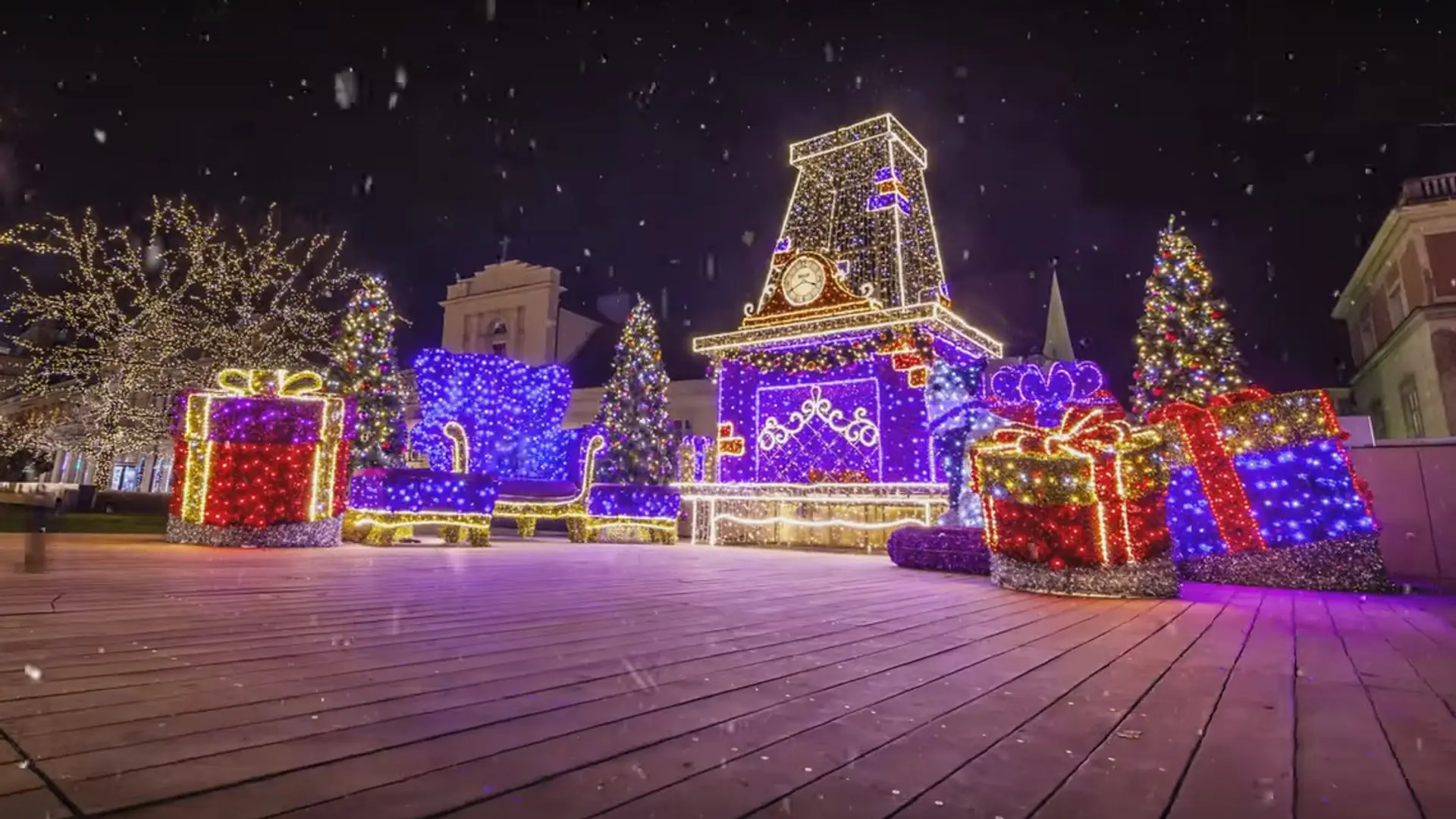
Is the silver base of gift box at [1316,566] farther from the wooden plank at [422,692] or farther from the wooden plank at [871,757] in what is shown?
the wooden plank at [422,692]

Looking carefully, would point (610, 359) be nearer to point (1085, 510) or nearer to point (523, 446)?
point (523, 446)

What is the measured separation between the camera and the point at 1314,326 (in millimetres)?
17375

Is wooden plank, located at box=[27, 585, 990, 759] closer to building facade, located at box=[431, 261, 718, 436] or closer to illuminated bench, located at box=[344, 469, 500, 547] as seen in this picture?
illuminated bench, located at box=[344, 469, 500, 547]

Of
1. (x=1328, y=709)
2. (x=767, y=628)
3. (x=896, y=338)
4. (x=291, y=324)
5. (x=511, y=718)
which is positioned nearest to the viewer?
(x=511, y=718)

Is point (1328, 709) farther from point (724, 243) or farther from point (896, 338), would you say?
point (724, 243)

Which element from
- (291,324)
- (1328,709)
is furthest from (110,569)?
(291,324)

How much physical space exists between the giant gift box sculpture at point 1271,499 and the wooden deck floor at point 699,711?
1941mm

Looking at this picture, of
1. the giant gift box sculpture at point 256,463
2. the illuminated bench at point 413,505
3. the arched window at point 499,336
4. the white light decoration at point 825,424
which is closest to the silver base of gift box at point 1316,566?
the white light decoration at point 825,424

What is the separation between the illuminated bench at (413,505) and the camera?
30.5 feet

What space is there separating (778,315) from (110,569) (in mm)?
8869

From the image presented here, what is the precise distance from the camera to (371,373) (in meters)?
15.4

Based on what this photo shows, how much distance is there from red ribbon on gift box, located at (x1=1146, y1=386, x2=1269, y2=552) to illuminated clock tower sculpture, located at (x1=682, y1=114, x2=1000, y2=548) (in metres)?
4.25

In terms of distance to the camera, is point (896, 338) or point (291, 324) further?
point (291, 324)

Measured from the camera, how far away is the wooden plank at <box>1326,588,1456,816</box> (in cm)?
129
